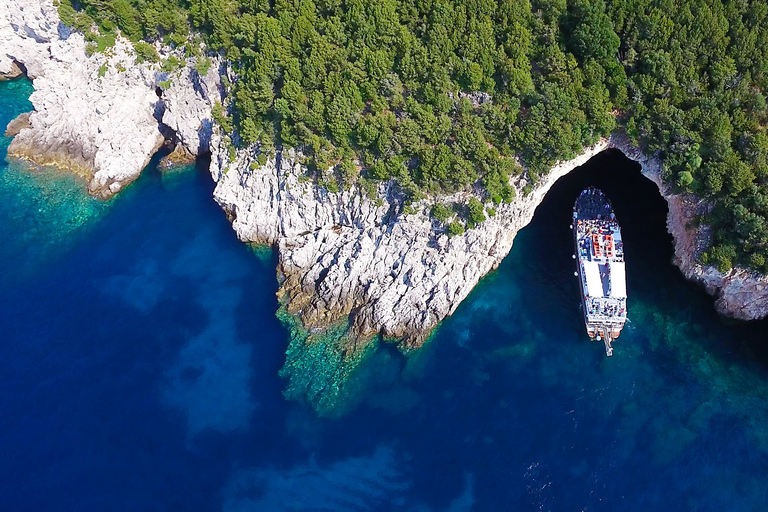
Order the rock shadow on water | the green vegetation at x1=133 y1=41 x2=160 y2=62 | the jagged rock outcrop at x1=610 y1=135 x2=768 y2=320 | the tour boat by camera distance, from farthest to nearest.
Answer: the green vegetation at x1=133 y1=41 x2=160 y2=62 < the tour boat < the jagged rock outcrop at x1=610 y1=135 x2=768 y2=320 < the rock shadow on water

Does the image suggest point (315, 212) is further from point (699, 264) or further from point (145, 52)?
point (699, 264)

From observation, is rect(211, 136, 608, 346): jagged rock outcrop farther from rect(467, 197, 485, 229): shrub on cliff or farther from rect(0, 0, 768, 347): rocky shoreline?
rect(467, 197, 485, 229): shrub on cliff

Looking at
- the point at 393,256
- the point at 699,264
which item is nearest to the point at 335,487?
the point at 393,256

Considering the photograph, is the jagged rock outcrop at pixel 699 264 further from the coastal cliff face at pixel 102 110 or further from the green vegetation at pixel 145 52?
the green vegetation at pixel 145 52

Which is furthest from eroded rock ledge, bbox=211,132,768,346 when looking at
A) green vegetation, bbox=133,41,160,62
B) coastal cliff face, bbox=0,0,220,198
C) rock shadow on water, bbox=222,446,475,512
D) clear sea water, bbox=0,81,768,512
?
green vegetation, bbox=133,41,160,62

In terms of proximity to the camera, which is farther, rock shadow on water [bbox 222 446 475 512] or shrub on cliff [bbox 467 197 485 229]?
shrub on cliff [bbox 467 197 485 229]

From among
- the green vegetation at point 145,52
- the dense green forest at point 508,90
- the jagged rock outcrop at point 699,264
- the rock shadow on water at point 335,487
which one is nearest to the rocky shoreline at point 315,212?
the jagged rock outcrop at point 699,264
